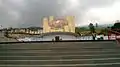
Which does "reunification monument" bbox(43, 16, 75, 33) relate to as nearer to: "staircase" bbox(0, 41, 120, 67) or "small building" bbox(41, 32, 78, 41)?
"small building" bbox(41, 32, 78, 41)

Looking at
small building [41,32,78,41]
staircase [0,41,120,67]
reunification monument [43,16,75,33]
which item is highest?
reunification monument [43,16,75,33]

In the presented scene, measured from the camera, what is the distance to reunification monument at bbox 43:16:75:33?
83631 mm

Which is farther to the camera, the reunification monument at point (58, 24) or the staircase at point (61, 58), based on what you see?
the reunification monument at point (58, 24)

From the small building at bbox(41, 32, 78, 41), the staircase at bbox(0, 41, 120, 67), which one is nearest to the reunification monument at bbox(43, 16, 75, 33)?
the small building at bbox(41, 32, 78, 41)

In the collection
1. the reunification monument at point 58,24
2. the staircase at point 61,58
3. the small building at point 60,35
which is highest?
the reunification monument at point 58,24

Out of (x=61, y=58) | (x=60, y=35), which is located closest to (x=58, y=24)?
(x=60, y=35)

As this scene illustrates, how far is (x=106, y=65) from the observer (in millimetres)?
16812

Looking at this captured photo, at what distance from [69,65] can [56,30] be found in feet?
223

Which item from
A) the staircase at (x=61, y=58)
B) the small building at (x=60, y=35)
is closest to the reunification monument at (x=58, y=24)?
the small building at (x=60, y=35)

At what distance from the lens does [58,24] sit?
84.2 metres

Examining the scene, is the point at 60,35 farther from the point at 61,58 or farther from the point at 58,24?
the point at 61,58

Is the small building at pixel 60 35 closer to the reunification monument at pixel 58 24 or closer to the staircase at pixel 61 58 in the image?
the reunification monument at pixel 58 24

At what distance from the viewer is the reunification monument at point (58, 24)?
274ft

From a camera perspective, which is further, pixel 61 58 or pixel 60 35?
pixel 60 35
